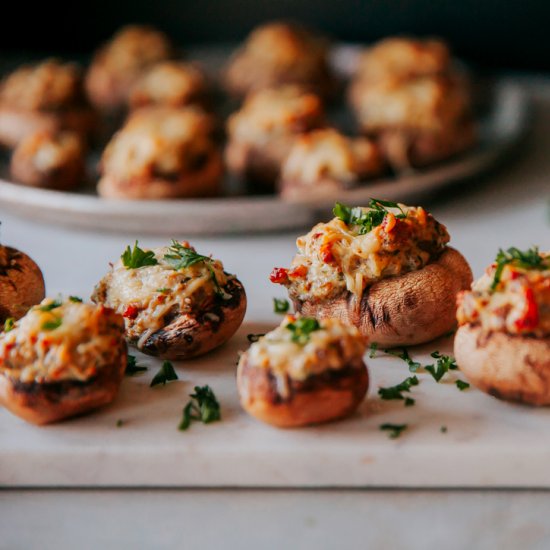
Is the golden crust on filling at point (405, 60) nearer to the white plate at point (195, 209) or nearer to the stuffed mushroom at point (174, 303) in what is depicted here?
the white plate at point (195, 209)

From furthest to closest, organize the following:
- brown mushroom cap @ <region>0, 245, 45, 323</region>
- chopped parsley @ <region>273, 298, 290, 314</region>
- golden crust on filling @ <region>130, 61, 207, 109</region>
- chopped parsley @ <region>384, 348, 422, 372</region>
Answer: golden crust on filling @ <region>130, 61, 207, 109</region> < chopped parsley @ <region>273, 298, 290, 314</region> < brown mushroom cap @ <region>0, 245, 45, 323</region> < chopped parsley @ <region>384, 348, 422, 372</region>

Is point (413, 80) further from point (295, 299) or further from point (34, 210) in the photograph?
point (295, 299)

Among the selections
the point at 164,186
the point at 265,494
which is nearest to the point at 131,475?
the point at 265,494

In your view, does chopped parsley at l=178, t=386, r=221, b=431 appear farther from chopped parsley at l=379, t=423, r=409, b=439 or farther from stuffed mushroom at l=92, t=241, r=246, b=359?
chopped parsley at l=379, t=423, r=409, b=439

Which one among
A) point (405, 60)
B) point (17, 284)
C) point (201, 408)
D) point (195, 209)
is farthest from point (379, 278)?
point (405, 60)

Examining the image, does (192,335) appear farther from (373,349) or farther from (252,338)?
(373,349)

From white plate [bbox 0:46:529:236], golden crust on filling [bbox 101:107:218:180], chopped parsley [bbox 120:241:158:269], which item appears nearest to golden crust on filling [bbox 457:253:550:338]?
chopped parsley [bbox 120:241:158:269]

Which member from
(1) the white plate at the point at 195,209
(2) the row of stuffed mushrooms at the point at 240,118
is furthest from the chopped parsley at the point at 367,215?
(2) the row of stuffed mushrooms at the point at 240,118
